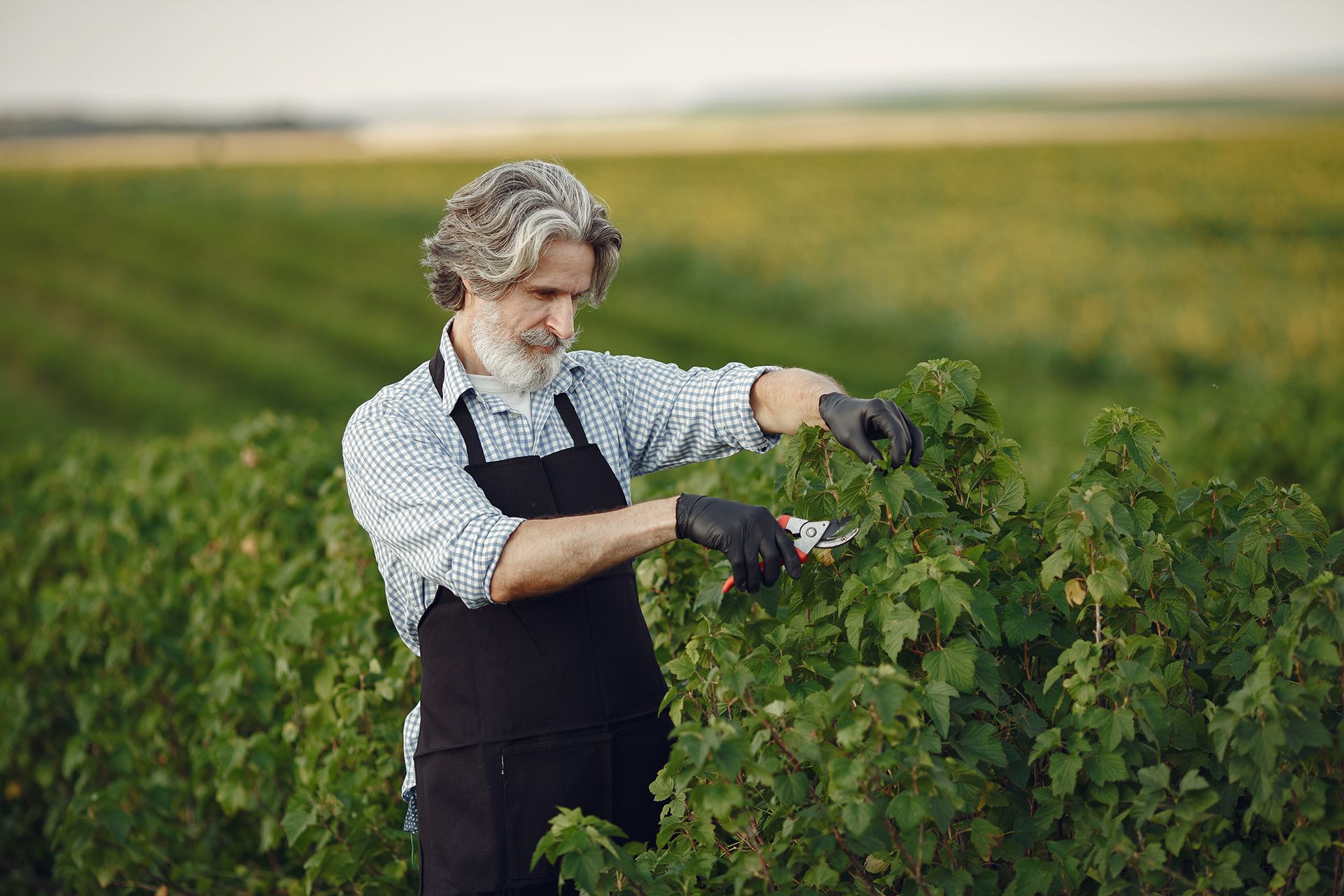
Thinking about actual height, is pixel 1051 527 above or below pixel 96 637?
above

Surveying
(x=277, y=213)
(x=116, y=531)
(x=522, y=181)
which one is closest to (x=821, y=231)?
(x=277, y=213)

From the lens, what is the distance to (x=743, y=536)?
2285mm

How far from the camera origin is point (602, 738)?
106 inches

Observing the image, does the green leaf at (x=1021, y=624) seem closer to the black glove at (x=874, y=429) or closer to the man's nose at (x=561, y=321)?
the black glove at (x=874, y=429)

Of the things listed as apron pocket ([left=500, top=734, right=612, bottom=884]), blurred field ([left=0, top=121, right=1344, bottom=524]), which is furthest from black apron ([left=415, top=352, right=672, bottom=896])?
blurred field ([left=0, top=121, right=1344, bottom=524])

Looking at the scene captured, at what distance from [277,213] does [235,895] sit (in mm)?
28184

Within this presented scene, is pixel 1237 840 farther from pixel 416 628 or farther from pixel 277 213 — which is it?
pixel 277 213

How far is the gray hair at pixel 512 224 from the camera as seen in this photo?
2.67 metres

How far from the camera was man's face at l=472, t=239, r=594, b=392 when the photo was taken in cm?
275

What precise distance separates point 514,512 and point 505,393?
323mm

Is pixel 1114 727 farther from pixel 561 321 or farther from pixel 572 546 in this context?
pixel 561 321

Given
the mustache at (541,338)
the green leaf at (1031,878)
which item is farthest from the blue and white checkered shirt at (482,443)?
the green leaf at (1031,878)

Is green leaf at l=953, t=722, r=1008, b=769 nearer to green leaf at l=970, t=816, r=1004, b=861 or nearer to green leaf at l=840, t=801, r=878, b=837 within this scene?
green leaf at l=970, t=816, r=1004, b=861

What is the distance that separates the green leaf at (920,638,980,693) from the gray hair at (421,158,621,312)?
120 cm
